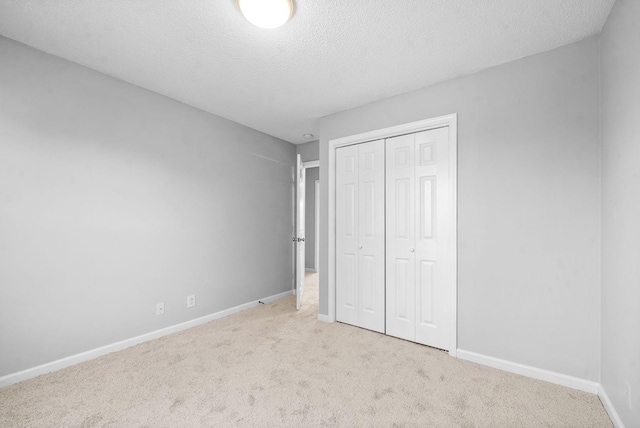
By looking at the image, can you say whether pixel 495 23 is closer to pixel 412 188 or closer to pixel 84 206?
pixel 412 188

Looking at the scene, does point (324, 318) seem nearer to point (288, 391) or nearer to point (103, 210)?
point (288, 391)

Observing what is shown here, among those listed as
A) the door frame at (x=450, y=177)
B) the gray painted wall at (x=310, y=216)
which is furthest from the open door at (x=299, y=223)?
the gray painted wall at (x=310, y=216)

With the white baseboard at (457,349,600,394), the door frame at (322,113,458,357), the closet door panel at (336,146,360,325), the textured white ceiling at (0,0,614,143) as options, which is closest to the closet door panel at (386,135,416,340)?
the door frame at (322,113,458,357)

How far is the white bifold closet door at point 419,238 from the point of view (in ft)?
8.46

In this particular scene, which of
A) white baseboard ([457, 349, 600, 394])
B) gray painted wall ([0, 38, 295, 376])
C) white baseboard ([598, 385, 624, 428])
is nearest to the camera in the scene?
white baseboard ([598, 385, 624, 428])

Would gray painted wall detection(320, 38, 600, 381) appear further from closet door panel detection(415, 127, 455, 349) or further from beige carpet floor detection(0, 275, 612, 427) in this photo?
beige carpet floor detection(0, 275, 612, 427)

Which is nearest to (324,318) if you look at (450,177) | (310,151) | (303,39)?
(450,177)

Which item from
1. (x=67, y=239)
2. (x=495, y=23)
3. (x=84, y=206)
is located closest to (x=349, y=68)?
(x=495, y=23)

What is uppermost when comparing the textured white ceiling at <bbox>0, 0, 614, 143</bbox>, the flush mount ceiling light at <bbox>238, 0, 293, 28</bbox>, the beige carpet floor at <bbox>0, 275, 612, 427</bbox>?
the textured white ceiling at <bbox>0, 0, 614, 143</bbox>

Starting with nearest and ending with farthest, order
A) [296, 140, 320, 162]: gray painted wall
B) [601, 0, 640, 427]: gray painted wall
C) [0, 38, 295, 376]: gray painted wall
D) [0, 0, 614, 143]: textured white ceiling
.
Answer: [601, 0, 640, 427]: gray painted wall < [0, 0, 614, 143]: textured white ceiling < [0, 38, 295, 376]: gray painted wall < [296, 140, 320, 162]: gray painted wall

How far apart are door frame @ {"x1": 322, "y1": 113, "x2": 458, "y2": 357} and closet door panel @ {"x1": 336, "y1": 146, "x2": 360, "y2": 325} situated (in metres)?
0.05

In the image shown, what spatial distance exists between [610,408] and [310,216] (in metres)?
5.46

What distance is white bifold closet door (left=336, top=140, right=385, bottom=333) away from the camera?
118 inches

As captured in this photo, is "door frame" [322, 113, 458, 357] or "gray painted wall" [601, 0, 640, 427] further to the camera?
"door frame" [322, 113, 458, 357]
